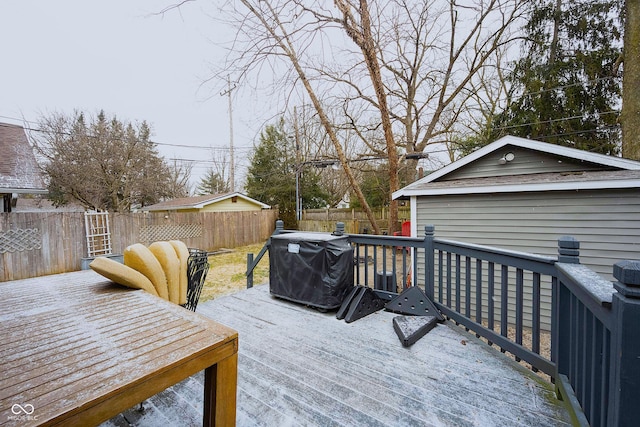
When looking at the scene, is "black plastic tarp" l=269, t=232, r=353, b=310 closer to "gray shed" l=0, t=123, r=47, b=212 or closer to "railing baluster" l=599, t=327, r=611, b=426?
"railing baluster" l=599, t=327, r=611, b=426

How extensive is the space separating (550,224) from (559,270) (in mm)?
3863

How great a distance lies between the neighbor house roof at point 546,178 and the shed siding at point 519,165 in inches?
3.5

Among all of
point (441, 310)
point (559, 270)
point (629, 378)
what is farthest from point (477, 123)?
point (629, 378)

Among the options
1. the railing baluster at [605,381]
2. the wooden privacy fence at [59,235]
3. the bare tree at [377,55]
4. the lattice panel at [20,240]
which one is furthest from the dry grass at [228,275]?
the railing baluster at [605,381]

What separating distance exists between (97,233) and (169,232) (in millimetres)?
2092

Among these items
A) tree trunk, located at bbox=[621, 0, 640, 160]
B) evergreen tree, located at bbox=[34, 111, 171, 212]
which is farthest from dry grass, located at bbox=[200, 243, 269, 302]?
tree trunk, located at bbox=[621, 0, 640, 160]

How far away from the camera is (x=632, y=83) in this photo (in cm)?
601

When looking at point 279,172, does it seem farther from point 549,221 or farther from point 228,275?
point 549,221

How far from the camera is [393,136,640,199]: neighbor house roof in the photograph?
4105mm

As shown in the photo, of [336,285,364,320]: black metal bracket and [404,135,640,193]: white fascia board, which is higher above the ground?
[404,135,640,193]: white fascia board

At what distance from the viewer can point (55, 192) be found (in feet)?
40.9

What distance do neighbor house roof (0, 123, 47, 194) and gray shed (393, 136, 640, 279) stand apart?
8263mm

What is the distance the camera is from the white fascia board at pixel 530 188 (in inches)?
156

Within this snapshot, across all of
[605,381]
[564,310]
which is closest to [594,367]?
[605,381]
